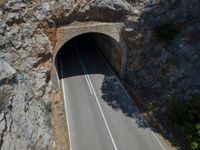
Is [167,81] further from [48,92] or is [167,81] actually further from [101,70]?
[48,92]

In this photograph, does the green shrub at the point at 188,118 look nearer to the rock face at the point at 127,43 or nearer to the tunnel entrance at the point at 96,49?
the rock face at the point at 127,43

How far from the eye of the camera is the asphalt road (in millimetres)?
24562

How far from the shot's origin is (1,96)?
18.8 metres

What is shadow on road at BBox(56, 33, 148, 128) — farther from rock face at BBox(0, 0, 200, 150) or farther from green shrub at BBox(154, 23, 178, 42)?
green shrub at BBox(154, 23, 178, 42)

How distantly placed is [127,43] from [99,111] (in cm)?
902

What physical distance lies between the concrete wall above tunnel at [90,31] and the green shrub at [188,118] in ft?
31.8

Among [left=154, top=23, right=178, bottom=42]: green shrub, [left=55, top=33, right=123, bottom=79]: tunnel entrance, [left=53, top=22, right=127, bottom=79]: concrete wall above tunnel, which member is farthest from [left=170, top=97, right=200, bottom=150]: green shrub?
[left=55, top=33, right=123, bottom=79]: tunnel entrance

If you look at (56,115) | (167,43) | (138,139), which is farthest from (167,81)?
(56,115)

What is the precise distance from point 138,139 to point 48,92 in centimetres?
1045

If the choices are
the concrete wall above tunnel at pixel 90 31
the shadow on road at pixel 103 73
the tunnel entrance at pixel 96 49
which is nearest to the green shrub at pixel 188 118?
the shadow on road at pixel 103 73

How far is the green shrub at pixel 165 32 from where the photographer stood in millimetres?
29375

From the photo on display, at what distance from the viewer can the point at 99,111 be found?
93.8 feet

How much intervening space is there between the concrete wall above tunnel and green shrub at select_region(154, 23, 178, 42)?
4.23 m

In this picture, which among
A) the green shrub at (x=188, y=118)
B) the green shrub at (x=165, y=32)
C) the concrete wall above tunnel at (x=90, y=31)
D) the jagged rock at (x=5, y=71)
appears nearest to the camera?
the jagged rock at (x=5, y=71)
